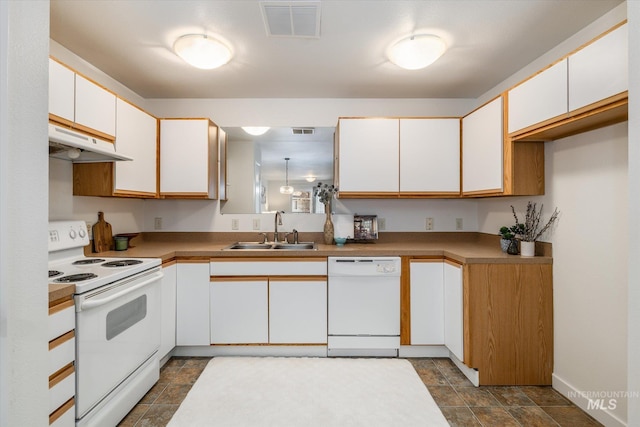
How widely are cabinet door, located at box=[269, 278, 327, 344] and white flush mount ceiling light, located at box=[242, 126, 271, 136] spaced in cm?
152

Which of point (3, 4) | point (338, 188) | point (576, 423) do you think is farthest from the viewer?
→ point (338, 188)

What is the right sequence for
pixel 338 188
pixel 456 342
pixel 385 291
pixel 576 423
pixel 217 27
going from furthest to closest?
pixel 338 188 < pixel 385 291 < pixel 456 342 < pixel 217 27 < pixel 576 423

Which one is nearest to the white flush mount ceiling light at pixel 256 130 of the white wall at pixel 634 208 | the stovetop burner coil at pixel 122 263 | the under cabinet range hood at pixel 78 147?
the under cabinet range hood at pixel 78 147

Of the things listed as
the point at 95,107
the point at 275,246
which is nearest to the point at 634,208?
the point at 275,246

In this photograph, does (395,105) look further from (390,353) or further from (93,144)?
(93,144)

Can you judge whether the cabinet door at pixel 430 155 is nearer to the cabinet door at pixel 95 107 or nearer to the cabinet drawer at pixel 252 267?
the cabinet drawer at pixel 252 267

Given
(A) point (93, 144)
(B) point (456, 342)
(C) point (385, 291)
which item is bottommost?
(B) point (456, 342)

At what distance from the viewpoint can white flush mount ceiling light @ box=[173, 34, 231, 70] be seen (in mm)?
2006

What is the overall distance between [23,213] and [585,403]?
288 centimetres

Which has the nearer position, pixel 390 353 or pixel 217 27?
pixel 217 27

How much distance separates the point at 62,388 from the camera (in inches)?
55.6

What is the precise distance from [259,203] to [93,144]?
155 centimetres

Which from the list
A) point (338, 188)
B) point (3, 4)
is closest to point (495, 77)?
point (338, 188)

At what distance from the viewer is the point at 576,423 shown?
70.3 inches
